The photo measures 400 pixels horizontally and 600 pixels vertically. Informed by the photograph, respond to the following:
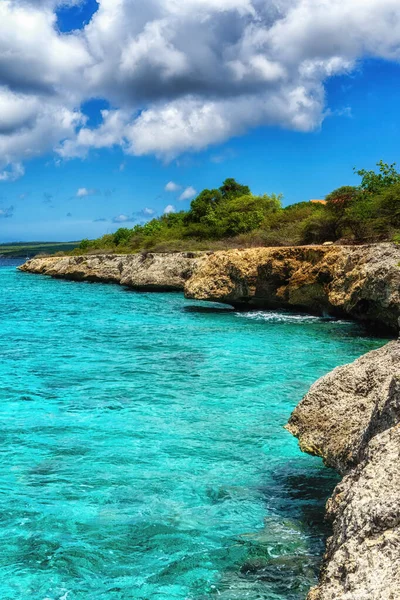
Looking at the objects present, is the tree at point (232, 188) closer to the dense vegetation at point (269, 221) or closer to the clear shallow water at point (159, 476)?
the dense vegetation at point (269, 221)

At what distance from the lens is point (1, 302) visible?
99.1ft

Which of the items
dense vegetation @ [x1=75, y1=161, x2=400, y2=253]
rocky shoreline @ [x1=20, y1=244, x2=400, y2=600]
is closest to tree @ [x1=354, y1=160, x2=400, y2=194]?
dense vegetation @ [x1=75, y1=161, x2=400, y2=253]

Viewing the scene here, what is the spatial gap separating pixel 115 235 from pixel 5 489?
2595 inches

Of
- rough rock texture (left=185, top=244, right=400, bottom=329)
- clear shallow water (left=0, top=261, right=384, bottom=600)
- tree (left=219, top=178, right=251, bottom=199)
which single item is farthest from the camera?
tree (left=219, top=178, right=251, bottom=199)

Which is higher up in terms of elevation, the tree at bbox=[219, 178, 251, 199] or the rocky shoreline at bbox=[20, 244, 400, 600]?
the tree at bbox=[219, 178, 251, 199]

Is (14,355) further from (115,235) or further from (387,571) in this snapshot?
(115,235)

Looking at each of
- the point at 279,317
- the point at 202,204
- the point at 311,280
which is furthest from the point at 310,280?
the point at 202,204

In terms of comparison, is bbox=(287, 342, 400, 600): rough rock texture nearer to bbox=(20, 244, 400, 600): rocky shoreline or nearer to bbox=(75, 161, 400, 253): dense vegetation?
bbox=(20, 244, 400, 600): rocky shoreline

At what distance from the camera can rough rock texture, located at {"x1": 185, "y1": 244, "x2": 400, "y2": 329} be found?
16109 mm

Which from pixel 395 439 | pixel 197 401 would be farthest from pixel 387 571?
pixel 197 401

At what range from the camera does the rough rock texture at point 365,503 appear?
99.0 inches

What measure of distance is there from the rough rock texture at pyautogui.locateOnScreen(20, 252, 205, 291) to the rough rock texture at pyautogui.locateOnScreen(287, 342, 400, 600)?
21.9 m

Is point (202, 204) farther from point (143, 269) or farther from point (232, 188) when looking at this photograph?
point (143, 269)

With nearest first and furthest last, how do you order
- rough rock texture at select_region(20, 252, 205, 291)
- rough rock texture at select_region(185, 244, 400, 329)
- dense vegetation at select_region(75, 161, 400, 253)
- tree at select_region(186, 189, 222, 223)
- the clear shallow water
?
1. the clear shallow water
2. rough rock texture at select_region(185, 244, 400, 329)
3. dense vegetation at select_region(75, 161, 400, 253)
4. rough rock texture at select_region(20, 252, 205, 291)
5. tree at select_region(186, 189, 222, 223)
